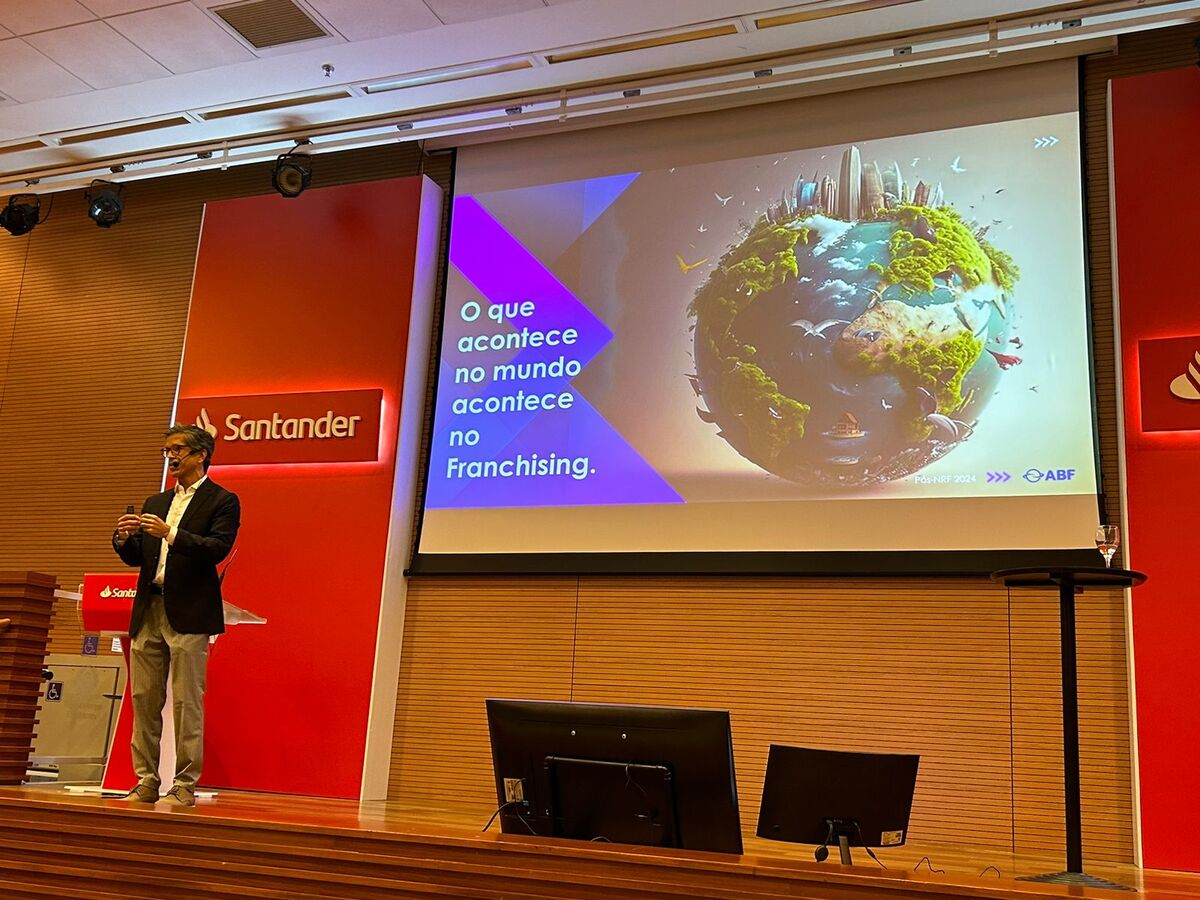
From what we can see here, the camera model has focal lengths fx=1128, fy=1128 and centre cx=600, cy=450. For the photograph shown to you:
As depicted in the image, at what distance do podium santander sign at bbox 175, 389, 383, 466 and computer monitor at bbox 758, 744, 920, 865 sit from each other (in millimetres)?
3992

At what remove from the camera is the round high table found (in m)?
3.24

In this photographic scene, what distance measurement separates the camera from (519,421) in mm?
6258

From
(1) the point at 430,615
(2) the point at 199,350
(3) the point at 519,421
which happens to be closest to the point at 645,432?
(3) the point at 519,421

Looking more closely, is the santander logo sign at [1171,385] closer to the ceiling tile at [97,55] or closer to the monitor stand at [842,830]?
the monitor stand at [842,830]

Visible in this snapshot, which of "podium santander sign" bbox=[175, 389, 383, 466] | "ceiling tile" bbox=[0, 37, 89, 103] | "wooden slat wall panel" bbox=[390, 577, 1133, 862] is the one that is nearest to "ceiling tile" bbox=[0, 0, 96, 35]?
"ceiling tile" bbox=[0, 37, 89, 103]

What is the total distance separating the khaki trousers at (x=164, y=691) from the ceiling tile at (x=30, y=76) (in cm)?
333

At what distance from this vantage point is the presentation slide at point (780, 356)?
17.5 ft

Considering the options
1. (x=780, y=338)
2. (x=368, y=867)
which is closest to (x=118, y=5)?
(x=780, y=338)

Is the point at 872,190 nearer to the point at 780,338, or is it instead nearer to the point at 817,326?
the point at 817,326

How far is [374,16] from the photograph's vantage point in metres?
5.55

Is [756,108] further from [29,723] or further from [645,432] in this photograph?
[29,723]

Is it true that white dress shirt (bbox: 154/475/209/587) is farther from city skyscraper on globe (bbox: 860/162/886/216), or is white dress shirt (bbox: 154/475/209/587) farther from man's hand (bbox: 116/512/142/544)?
city skyscraper on globe (bbox: 860/162/886/216)

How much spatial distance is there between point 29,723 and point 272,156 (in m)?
3.79

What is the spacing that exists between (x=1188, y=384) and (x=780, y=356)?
1874 millimetres
